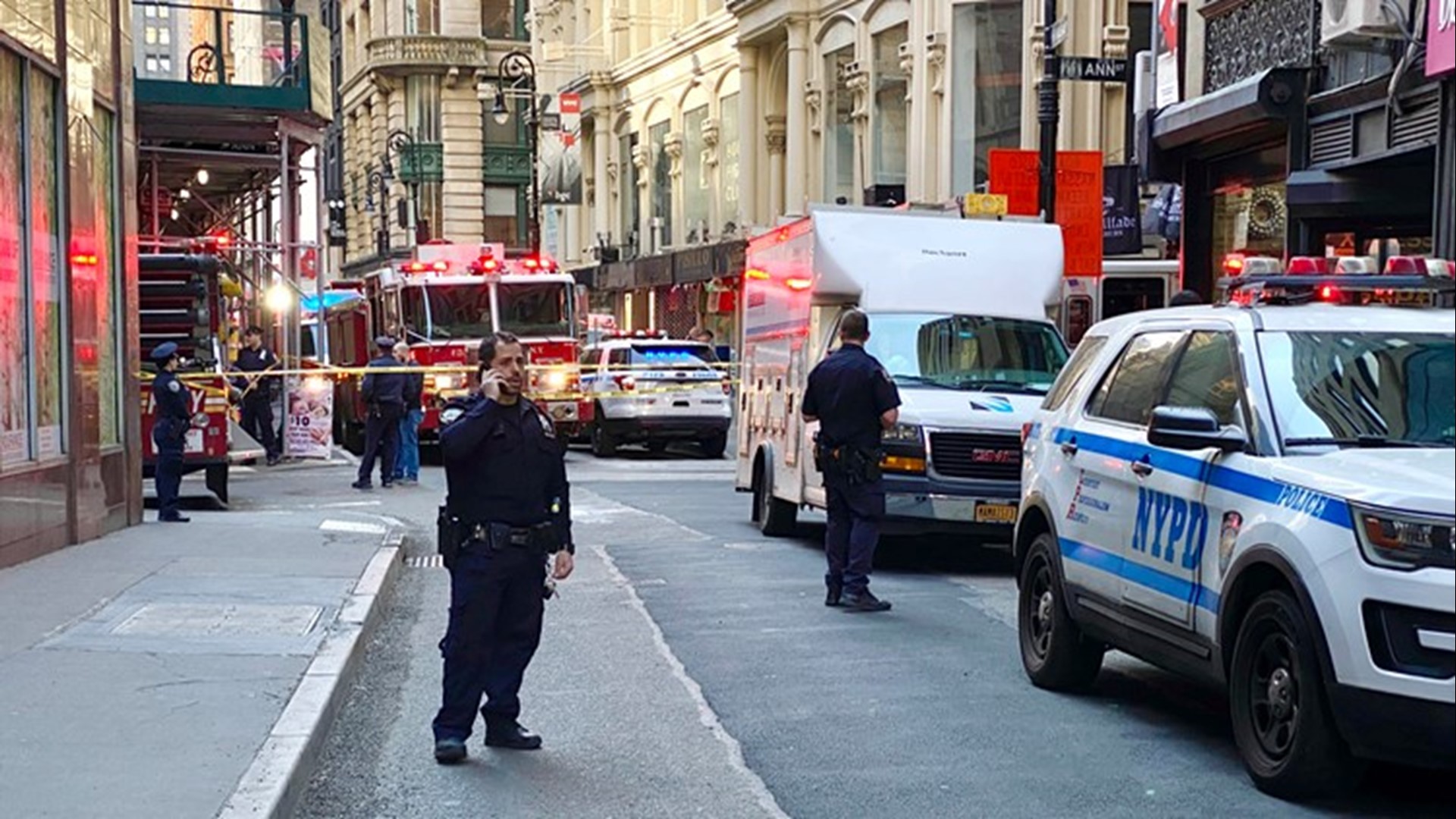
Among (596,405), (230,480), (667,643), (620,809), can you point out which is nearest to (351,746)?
(620,809)

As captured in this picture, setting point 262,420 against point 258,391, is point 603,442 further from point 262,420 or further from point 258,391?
point 258,391

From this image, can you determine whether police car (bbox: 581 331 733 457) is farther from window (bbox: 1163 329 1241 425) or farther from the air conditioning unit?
window (bbox: 1163 329 1241 425)

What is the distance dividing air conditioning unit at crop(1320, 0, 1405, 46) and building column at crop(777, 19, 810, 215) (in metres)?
23.1

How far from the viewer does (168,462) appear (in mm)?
16219

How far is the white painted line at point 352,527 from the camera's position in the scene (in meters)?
15.4

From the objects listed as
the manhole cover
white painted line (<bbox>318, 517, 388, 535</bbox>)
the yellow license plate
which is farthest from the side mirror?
white painted line (<bbox>318, 517, 388, 535</bbox>)

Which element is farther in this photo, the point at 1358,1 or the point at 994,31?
the point at 994,31

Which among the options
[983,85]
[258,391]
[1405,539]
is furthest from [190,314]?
[1405,539]

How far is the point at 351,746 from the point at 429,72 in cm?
6320

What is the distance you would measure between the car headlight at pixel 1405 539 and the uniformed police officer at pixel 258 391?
2042 centimetres

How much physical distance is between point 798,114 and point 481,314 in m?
14.3

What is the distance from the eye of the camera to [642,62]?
163 ft

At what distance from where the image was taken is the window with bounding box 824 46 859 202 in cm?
3684

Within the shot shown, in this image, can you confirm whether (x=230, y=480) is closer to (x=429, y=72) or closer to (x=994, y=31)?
(x=994, y=31)
